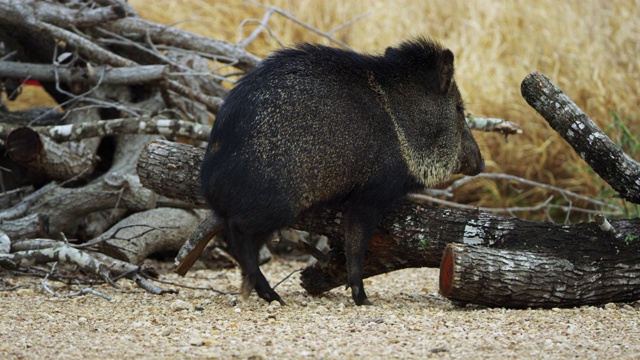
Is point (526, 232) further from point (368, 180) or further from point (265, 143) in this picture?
point (265, 143)

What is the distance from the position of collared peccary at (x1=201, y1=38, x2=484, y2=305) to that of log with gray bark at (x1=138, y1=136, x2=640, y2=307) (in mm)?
165

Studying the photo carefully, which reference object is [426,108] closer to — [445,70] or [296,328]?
[445,70]

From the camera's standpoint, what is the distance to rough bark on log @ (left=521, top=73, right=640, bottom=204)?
4111 millimetres

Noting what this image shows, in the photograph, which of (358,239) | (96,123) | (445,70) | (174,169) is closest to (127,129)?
(96,123)

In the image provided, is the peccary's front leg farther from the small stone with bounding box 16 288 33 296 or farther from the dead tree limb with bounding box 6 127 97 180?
the dead tree limb with bounding box 6 127 97 180

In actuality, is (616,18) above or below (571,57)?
above

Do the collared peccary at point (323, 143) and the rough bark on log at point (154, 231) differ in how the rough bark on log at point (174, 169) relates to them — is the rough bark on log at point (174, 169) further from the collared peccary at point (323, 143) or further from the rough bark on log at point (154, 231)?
the rough bark on log at point (154, 231)

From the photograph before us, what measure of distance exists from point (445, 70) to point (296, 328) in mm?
1765

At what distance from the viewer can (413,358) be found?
9.52ft

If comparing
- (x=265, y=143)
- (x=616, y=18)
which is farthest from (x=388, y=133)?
(x=616, y=18)

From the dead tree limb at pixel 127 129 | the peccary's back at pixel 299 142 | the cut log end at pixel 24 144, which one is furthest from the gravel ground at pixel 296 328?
the dead tree limb at pixel 127 129

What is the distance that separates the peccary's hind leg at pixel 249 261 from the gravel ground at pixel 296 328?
0.24 feet

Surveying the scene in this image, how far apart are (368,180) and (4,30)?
343cm

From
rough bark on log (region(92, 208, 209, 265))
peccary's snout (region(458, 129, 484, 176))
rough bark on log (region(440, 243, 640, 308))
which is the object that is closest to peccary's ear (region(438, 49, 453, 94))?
peccary's snout (region(458, 129, 484, 176))
